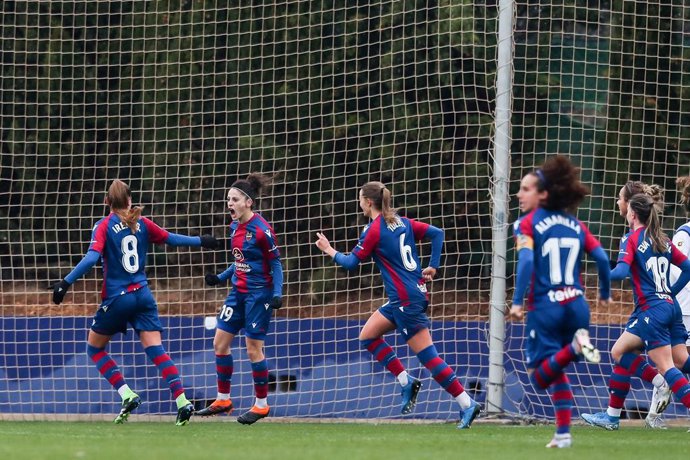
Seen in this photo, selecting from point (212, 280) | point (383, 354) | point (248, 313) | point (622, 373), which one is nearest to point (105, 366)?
point (212, 280)

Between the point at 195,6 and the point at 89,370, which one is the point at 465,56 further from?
the point at 89,370

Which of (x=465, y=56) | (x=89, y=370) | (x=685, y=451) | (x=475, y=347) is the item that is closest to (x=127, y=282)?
(x=89, y=370)

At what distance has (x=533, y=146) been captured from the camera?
1535 centimetres

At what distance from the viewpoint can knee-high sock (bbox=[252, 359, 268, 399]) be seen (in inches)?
432

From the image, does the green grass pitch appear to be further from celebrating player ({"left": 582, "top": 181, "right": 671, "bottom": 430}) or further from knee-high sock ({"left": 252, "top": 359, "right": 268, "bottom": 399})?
knee-high sock ({"left": 252, "top": 359, "right": 268, "bottom": 399})

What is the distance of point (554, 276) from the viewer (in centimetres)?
790

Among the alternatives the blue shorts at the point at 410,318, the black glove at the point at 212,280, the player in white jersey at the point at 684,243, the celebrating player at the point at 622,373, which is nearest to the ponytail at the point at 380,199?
the blue shorts at the point at 410,318

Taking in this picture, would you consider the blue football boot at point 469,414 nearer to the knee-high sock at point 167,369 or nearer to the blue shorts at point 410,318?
the blue shorts at point 410,318

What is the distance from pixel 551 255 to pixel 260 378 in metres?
3.87

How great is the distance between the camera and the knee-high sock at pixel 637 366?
1016 cm

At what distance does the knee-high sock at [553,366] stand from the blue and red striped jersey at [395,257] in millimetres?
2641

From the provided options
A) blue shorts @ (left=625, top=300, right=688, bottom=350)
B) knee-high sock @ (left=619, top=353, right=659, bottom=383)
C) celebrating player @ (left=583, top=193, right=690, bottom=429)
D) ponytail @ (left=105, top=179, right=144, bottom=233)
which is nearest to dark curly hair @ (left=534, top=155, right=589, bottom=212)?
celebrating player @ (left=583, top=193, right=690, bottom=429)

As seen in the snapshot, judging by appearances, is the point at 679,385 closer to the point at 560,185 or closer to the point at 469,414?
the point at 469,414

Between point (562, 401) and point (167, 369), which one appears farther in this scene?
point (167, 369)
